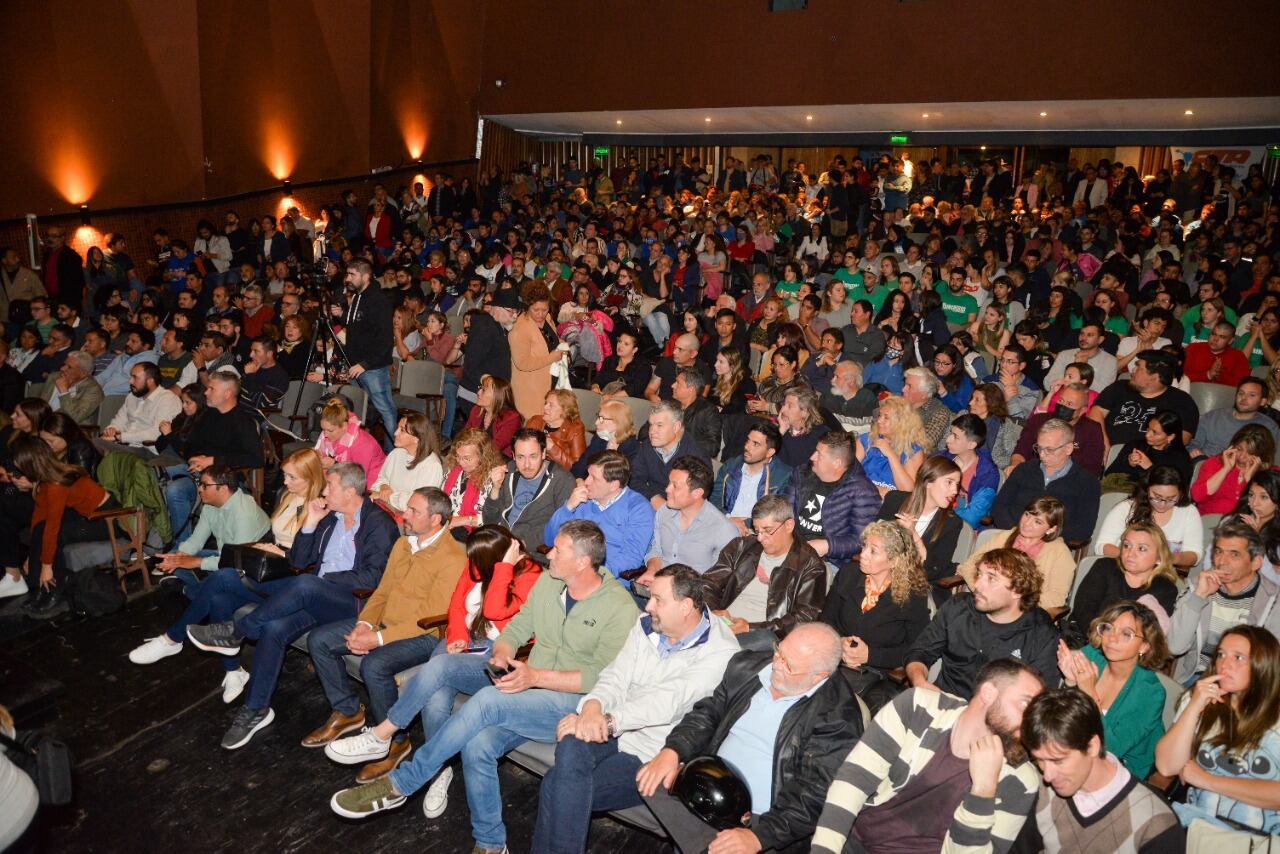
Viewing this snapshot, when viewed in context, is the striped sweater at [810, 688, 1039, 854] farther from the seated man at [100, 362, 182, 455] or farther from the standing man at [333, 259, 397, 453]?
the seated man at [100, 362, 182, 455]

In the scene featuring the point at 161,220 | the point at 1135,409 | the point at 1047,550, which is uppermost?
the point at 161,220

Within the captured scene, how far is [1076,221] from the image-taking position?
35.8ft

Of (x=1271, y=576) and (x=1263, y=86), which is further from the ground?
(x=1263, y=86)

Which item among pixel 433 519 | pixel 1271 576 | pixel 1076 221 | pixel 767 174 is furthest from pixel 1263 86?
Result: pixel 433 519

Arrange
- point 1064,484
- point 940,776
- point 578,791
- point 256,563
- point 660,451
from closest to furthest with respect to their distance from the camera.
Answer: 1. point 940,776
2. point 578,791
3. point 256,563
4. point 1064,484
5. point 660,451

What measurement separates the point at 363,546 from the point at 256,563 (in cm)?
50

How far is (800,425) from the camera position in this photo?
17.1 feet

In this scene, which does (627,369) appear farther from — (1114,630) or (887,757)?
(887,757)

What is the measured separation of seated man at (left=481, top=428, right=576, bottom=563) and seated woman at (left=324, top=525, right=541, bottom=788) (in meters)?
0.77

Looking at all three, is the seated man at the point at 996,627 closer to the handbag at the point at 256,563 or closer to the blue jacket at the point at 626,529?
the blue jacket at the point at 626,529

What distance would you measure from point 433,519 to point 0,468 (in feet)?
10.2

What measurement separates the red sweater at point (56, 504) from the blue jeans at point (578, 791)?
134 inches

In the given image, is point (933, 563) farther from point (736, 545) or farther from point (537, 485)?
point (537, 485)

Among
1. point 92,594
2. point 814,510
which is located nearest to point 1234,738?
point 814,510
